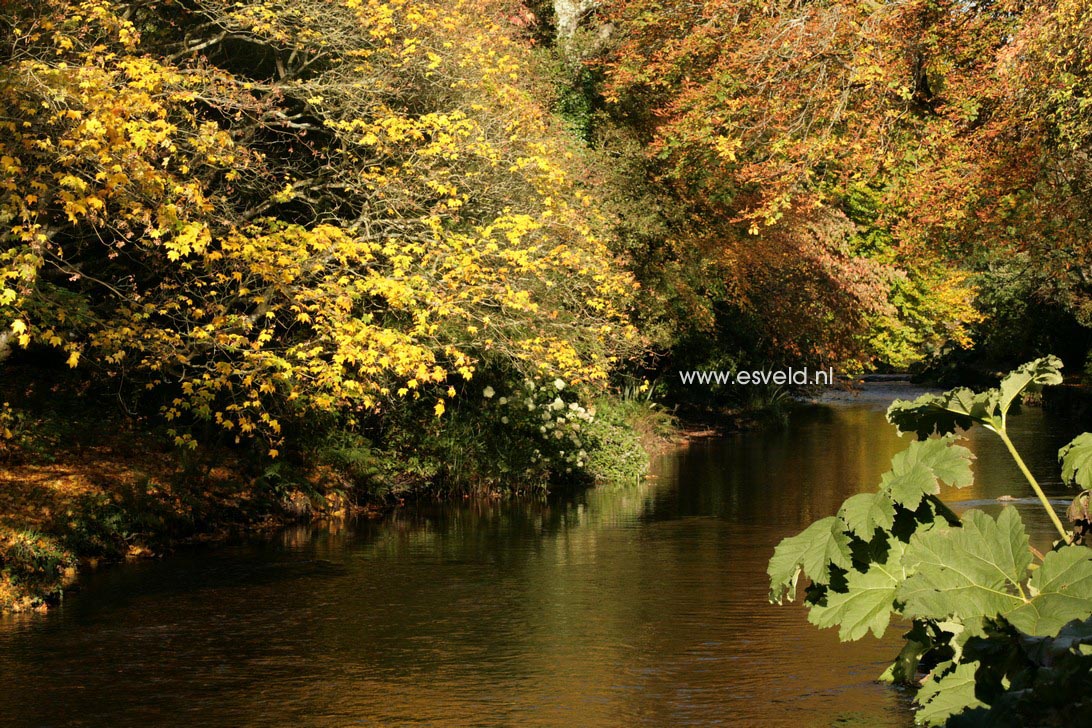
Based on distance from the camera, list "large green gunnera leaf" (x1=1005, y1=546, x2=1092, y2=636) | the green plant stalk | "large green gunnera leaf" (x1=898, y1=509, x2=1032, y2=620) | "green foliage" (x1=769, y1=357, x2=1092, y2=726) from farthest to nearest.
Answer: the green plant stalk, "large green gunnera leaf" (x1=898, y1=509, x2=1032, y2=620), "large green gunnera leaf" (x1=1005, y1=546, x2=1092, y2=636), "green foliage" (x1=769, y1=357, x2=1092, y2=726)

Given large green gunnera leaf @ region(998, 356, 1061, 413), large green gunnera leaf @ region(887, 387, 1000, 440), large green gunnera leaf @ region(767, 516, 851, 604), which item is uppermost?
large green gunnera leaf @ region(998, 356, 1061, 413)

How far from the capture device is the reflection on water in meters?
8.20

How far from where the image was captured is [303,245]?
14.4 meters

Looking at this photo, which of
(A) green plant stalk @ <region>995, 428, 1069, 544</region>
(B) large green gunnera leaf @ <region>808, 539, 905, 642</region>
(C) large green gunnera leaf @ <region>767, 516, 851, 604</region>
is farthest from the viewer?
(B) large green gunnera leaf @ <region>808, 539, 905, 642</region>

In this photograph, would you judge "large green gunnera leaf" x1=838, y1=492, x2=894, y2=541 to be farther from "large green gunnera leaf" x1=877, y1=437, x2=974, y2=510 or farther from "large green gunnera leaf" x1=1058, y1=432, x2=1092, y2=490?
"large green gunnera leaf" x1=1058, y1=432, x2=1092, y2=490

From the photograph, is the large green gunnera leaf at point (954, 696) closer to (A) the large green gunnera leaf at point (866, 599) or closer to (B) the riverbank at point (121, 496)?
(A) the large green gunnera leaf at point (866, 599)

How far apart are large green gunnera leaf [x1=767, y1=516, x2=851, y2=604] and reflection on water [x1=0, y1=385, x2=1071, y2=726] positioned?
1496 mm

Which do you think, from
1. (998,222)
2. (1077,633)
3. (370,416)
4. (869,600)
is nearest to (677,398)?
(998,222)

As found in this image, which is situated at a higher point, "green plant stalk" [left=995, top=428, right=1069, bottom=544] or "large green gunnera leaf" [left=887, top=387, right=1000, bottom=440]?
"large green gunnera leaf" [left=887, top=387, right=1000, bottom=440]

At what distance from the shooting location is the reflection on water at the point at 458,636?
8195 millimetres

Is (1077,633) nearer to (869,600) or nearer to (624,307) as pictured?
(869,600)

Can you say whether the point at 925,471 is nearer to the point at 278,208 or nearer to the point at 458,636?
the point at 458,636

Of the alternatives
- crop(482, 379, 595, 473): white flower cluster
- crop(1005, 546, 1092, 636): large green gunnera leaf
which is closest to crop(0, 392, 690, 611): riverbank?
crop(482, 379, 595, 473): white flower cluster

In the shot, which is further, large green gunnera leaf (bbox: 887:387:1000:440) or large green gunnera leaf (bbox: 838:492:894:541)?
large green gunnera leaf (bbox: 887:387:1000:440)
